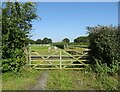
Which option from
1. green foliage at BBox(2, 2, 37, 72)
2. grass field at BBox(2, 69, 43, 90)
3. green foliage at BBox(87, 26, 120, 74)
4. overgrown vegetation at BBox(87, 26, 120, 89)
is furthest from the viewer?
green foliage at BBox(87, 26, 120, 74)

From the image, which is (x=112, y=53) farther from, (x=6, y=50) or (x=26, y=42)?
(x=6, y=50)

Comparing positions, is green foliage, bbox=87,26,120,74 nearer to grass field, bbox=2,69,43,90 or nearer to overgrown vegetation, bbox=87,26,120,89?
overgrown vegetation, bbox=87,26,120,89

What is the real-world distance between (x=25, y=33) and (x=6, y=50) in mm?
1348

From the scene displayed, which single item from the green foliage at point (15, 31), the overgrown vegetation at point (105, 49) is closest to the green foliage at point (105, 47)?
the overgrown vegetation at point (105, 49)

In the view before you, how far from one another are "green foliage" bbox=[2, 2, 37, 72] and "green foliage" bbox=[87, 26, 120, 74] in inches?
158

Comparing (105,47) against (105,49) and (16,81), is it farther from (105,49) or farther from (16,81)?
(16,81)

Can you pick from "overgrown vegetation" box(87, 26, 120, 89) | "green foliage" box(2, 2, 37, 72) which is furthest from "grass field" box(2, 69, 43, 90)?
"overgrown vegetation" box(87, 26, 120, 89)

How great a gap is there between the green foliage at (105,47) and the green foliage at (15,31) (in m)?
4.01

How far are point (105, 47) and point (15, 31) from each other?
528cm

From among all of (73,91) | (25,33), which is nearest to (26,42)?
(25,33)

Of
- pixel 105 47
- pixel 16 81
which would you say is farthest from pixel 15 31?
pixel 105 47

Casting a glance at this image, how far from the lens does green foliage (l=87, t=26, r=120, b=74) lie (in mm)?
15839

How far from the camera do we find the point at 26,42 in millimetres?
15781

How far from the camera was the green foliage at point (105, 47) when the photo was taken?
15.8 metres
